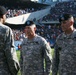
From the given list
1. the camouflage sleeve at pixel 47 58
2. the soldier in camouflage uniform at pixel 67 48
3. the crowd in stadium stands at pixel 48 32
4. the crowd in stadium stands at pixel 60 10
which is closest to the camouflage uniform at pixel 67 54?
the soldier in camouflage uniform at pixel 67 48

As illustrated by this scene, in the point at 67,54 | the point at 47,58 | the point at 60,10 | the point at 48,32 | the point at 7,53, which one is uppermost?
the point at 7,53

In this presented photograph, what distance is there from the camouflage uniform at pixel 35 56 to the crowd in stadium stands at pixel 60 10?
3791 cm

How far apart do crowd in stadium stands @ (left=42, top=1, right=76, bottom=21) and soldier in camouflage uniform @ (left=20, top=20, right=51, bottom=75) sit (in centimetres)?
3787

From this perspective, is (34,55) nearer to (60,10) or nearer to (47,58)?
(47,58)

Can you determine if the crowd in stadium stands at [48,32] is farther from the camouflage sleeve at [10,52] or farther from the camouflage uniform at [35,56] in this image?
the camouflage sleeve at [10,52]

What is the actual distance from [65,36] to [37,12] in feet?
134

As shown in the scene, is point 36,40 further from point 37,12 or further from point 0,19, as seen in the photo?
point 37,12

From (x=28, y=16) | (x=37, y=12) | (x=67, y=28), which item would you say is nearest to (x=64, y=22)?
(x=67, y=28)

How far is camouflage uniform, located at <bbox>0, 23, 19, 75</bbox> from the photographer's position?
14.0 ft

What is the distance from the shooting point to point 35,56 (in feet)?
19.5

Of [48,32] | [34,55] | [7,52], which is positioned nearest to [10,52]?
[7,52]

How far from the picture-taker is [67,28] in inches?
195

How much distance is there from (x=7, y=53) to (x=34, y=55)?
1682 millimetres

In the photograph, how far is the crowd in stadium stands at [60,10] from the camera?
146 ft
